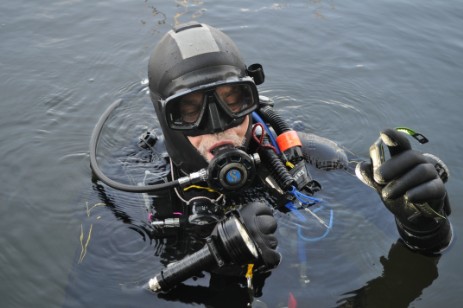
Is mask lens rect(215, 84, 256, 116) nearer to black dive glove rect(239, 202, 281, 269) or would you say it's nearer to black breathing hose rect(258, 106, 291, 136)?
black breathing hose rect(258, 106, 291, 136)

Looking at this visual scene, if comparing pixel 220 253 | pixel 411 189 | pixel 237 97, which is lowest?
pixel 220 253

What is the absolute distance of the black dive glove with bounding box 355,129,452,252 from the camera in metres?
2.67

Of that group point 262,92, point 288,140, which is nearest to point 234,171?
point 288,140

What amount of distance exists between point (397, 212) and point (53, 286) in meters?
2.58

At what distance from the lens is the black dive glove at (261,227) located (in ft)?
9.04

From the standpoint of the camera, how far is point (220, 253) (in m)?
2.68

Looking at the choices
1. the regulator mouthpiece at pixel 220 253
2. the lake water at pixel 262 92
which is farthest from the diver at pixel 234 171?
the lake water at pixel 262 92

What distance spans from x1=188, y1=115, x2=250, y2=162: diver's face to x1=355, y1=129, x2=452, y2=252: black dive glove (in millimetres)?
863

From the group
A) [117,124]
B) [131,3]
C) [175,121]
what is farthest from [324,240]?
[131,3]

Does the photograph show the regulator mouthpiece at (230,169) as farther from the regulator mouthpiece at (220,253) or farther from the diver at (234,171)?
the regulator mouthpiece at (220,253)

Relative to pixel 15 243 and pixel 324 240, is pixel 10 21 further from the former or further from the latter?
pixel 324 240

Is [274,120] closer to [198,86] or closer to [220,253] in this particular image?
[198,86]

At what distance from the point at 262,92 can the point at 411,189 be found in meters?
3.52

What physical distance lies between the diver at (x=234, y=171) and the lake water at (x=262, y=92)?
25cm
